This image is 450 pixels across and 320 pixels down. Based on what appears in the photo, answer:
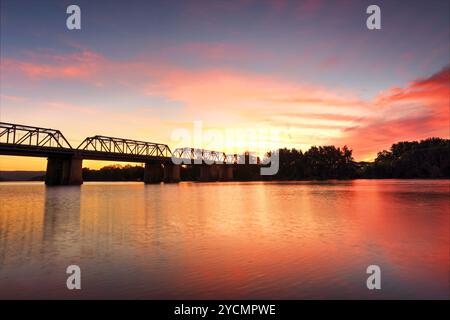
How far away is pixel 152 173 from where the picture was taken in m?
161

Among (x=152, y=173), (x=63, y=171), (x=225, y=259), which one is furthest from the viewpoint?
(x=152, y=173)

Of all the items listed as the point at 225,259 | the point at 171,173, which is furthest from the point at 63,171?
the point at 225,259

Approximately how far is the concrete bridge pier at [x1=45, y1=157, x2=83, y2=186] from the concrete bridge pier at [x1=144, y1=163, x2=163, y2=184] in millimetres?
50776

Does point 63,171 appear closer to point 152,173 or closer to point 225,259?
point 152,173

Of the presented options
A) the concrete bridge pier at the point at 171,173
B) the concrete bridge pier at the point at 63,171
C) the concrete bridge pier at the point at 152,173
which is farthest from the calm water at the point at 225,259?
the concrete bridge pier at the point at 171,173

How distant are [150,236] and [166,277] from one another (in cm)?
790

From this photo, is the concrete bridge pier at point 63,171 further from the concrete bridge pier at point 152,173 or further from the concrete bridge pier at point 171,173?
the concrete bridge pier at point 171,173

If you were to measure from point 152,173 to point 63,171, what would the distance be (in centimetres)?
5396

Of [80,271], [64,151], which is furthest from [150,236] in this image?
[64,151]

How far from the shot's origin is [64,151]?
105312 millimetres

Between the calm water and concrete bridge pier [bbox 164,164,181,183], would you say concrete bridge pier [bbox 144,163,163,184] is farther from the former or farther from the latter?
the calm water

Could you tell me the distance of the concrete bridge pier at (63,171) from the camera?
358 ft

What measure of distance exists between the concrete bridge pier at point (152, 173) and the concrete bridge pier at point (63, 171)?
1999 inches
